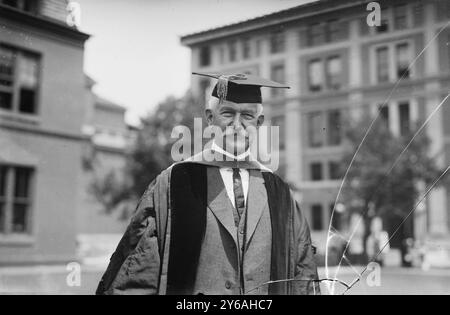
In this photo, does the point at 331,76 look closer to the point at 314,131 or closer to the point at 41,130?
the point at 314,131

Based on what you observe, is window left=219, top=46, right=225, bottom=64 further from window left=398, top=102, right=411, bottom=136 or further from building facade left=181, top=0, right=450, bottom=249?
window left=398, top=102, right=411, bottom=136

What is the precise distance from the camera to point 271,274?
1.91 metres

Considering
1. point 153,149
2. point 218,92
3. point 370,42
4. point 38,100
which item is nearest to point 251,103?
point 218,92

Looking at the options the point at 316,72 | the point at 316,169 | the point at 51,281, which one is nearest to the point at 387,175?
the point at 316,169

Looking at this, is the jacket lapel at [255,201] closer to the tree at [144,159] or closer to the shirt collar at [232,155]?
the shirt collar at [232,155]

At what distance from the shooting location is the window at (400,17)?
2.60 m

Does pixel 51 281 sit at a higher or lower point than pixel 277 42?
lower

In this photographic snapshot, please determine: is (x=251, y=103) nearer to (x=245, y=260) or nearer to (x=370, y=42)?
(x=245, y=260)

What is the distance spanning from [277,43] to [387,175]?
5302mm

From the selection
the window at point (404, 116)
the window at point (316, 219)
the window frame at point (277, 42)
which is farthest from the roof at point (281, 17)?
the window at point (316, 219)

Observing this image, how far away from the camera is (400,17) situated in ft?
8.81

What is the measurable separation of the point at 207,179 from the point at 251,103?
32 cm

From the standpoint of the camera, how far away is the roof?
104 inches

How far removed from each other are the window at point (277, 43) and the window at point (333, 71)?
1.17 ft
